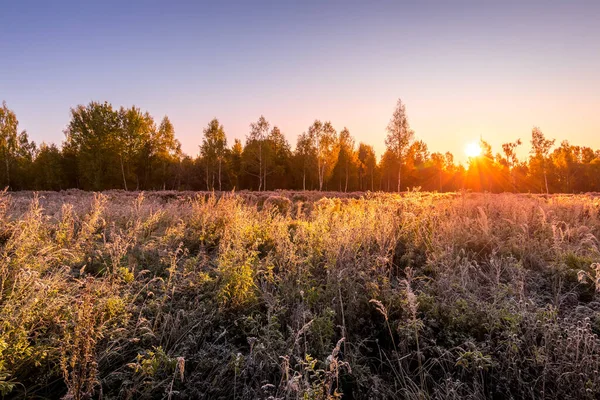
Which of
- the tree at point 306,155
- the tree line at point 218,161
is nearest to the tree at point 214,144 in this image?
the tree line at point 218,161

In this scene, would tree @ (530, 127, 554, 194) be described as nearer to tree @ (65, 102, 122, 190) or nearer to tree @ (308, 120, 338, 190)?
tree @ (308, 120, 338, 190)

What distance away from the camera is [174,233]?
613 cm

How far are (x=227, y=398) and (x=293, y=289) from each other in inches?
61.1

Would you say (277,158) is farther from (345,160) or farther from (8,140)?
(8,140)

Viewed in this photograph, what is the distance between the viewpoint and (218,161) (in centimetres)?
4269

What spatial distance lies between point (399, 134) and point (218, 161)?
23726mm

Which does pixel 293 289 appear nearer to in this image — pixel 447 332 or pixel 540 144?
pixel 447 332

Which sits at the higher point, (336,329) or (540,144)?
(540,144)

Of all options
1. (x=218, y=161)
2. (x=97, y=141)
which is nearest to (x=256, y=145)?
(x=218, y=161)

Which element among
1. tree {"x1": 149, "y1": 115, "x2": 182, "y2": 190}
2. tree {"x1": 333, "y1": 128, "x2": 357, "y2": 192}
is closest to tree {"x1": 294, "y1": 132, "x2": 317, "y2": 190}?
tree {"x1": 333, "y1": 128, "x2": 357, "y2": 192}

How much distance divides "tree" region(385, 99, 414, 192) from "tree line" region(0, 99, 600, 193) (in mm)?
116

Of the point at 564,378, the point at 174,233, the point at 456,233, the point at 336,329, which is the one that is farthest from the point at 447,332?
the point at 174,233

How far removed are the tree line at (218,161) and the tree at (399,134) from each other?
12 centimetres

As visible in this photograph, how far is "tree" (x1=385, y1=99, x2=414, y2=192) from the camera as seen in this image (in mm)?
37844
